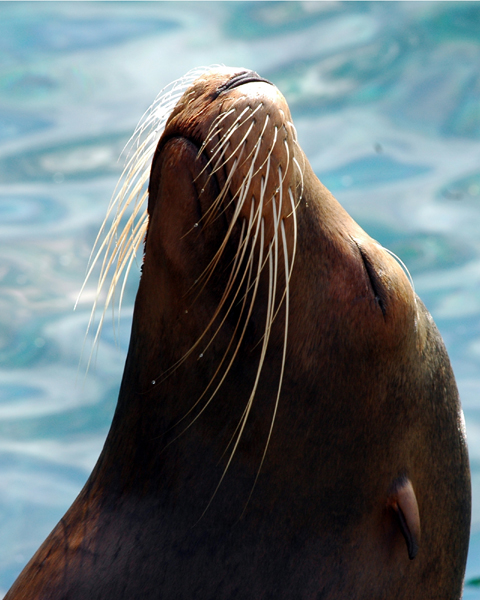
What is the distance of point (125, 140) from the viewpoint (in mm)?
7730

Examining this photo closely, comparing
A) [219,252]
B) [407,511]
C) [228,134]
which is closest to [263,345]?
[219,252]

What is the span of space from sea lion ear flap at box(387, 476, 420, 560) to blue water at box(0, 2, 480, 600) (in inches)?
80.7

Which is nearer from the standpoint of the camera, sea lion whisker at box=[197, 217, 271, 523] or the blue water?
sea lion whisker at box=[197, 217, 271, 523]

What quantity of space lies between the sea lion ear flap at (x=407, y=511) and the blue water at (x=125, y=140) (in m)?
2.05

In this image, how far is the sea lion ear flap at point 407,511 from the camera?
2459 mm

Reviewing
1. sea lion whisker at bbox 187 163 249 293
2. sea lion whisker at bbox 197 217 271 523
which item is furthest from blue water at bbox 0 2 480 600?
sea lion whisker at bbox 187 163 249 293

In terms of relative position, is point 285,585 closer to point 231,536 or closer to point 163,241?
point 231,536

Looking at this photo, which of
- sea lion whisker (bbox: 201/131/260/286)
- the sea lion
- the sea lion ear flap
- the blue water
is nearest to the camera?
sea lion whisker (bbox: 201/131/260/286)

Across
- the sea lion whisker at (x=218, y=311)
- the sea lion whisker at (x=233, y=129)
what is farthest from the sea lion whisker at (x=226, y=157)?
the sea lion whisker at (x=218, y=311)

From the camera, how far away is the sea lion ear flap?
2.46 metres

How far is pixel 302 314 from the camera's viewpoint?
→ 92.5 inches

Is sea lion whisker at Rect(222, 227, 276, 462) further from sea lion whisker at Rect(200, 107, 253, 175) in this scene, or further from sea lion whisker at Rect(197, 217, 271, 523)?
sea lion whisker at Rect(200, 107, 253, 175)

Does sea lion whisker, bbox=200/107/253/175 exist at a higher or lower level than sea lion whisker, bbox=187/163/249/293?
higher

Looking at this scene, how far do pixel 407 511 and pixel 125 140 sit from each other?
5.73 meters
